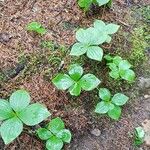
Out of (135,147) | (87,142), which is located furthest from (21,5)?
(135,147)

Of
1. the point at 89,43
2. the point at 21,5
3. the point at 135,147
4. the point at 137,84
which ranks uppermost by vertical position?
the point at 21,5

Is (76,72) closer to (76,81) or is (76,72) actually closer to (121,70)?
(76,81)

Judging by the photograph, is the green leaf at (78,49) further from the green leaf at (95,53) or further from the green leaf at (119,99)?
the green leaf at (119,99)

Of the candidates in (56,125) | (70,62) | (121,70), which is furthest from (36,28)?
(56,125)

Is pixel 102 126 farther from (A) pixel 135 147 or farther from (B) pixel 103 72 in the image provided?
(B) pixel 103 72

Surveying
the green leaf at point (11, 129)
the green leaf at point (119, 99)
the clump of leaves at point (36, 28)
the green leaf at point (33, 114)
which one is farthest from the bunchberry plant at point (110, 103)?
the clump of leaves at point (36, 28)

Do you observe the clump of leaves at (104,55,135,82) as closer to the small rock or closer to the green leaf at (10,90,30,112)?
the small rock
